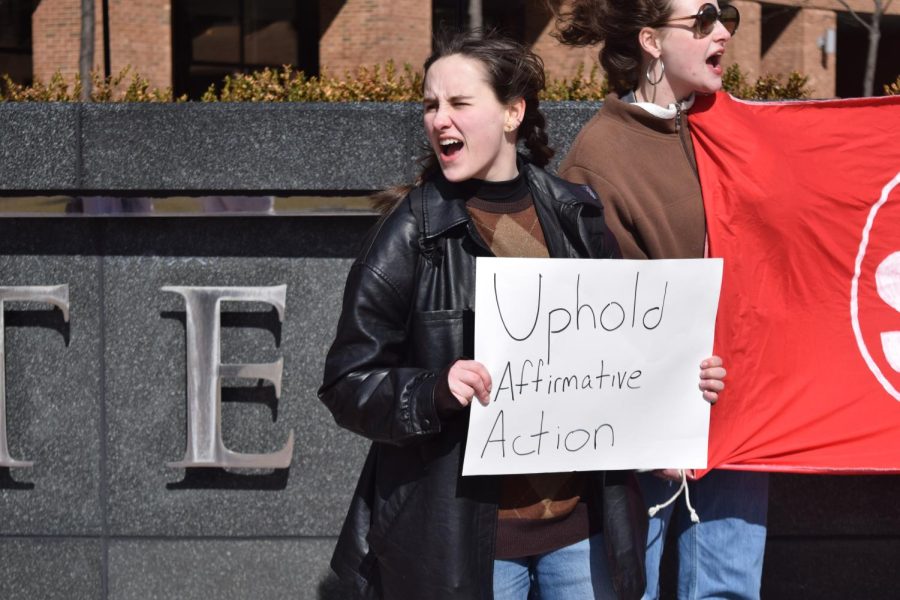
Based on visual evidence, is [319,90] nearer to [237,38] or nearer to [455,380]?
[455,380]

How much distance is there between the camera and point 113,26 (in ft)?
62.6

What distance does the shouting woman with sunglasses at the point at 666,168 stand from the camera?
3178mm

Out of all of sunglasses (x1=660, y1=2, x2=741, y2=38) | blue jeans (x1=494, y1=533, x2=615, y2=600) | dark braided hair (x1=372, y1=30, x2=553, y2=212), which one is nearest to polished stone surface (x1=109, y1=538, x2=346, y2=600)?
blue jeans (x1=494, y1=533, x2=615, y2=600)

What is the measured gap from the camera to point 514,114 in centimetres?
275

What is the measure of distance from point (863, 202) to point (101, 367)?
2.71 meters

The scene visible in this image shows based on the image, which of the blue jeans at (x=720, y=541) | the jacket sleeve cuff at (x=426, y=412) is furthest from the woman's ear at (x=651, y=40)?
the jacket sleeve cuff at (x=426, y=412)

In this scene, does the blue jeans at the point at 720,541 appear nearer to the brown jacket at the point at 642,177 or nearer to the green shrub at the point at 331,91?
the brown jacket at the point at 642,177

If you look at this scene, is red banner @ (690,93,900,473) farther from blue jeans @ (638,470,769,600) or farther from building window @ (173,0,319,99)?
building window @ (173,0,319,99)

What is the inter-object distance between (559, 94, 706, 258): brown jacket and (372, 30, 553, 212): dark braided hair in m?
0.36

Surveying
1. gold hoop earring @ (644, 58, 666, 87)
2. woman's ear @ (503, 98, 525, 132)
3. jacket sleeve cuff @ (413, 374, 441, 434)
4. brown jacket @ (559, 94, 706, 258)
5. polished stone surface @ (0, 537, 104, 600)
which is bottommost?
polished stone surface @ (0, 537, 104, 600)

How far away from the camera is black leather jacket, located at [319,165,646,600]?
8.43 ft

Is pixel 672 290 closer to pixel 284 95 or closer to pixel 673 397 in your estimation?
pixel 673 397

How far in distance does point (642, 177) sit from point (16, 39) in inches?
789

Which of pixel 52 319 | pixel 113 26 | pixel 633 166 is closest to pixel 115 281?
pixel 52 319
